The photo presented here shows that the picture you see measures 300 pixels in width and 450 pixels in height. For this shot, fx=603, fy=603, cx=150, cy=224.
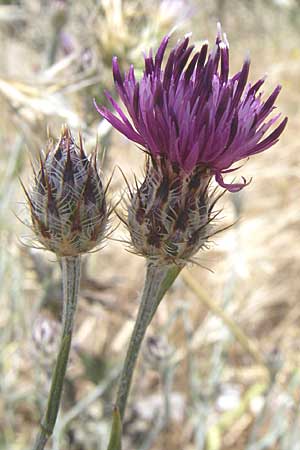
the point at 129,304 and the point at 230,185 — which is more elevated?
the point at 129,304

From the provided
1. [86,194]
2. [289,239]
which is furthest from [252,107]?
[289,239]

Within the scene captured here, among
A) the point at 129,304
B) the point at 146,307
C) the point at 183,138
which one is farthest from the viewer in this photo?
the point at 129,304

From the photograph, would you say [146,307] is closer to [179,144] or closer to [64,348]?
[64,348]

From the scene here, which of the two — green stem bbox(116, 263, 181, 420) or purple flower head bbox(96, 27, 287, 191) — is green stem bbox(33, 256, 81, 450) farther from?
purple flower head bbox(96, 27, 287, 191)

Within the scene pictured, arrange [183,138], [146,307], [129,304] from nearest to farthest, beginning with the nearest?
[183,138] → [146,307] → [129,304]

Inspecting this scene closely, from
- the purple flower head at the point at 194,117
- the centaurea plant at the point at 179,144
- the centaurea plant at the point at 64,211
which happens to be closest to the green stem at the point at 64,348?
the centaurea plant at the point at 64,211

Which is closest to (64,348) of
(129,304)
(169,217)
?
(169,217)
